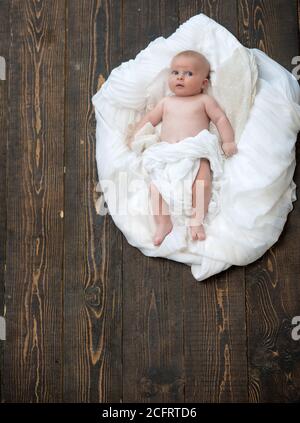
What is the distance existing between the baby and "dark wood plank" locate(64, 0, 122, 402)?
0.56 feet

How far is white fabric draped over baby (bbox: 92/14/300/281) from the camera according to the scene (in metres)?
1.70

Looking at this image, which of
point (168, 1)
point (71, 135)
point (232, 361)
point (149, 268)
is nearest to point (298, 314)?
point (232, 361)

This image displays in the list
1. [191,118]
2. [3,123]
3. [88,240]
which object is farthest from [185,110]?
[3,123]

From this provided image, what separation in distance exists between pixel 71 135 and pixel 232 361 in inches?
32.3

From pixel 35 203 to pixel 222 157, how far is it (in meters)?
0.57

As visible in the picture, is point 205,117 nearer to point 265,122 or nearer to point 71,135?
point 265,122

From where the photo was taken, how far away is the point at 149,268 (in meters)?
1.77

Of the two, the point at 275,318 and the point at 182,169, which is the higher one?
the point at 182,169

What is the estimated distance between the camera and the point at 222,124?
1.74 metres

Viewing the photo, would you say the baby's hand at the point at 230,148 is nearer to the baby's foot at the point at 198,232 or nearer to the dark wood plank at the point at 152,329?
the baby's foot at the point at 198,232

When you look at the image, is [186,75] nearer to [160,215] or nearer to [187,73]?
[187,73]

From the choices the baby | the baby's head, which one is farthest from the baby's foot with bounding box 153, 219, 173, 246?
the baby's head

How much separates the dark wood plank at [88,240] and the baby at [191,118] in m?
0.17

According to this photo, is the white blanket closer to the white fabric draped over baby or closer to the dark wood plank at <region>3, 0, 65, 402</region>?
the white fabric draped over baby
